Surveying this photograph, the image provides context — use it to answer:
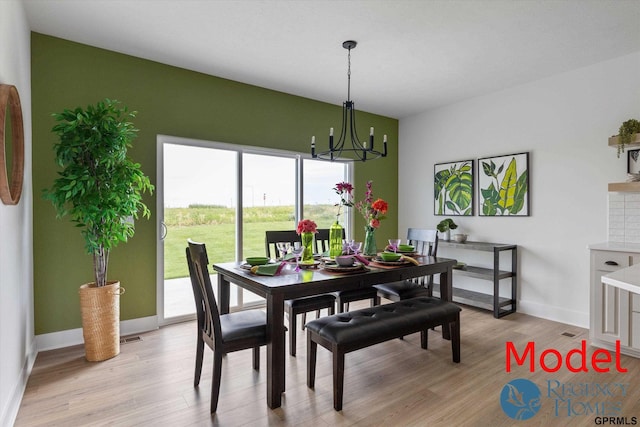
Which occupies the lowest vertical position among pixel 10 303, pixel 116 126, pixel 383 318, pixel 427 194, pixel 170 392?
pixel 170 392

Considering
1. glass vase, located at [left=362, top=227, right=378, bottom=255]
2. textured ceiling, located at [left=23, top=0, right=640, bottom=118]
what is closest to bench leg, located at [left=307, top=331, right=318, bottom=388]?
glass vase, located at [left=362, top=227, right=378, bottom=255]

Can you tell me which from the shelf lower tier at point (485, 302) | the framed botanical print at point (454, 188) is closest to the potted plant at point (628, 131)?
the framed botanical print at point (454, 188)

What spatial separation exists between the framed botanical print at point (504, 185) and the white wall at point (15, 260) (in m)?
4.66

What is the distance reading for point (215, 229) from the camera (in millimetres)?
3928

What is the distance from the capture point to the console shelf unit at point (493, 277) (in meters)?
3.89

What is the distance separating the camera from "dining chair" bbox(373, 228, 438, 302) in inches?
129

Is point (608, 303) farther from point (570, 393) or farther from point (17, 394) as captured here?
point (17, 394)

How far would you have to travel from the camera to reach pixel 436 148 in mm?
5035

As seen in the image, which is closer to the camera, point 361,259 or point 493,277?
point 361,259

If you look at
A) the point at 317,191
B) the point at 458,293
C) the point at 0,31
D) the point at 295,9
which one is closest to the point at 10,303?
the point at 0,31

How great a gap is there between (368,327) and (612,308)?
7.59ft

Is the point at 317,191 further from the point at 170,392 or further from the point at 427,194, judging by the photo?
the point at 170,392

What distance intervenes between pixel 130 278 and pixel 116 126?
1521mm

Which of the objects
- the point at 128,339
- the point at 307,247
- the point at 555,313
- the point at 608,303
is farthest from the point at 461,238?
the point at 128,339
